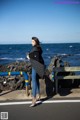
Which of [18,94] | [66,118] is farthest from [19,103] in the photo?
[66,118]

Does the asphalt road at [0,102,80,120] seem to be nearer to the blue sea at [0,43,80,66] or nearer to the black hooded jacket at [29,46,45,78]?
the black hooded jacket at [29,46,45,78]

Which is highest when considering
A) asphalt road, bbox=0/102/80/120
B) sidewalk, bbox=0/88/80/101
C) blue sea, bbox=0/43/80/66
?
blue sea, bbox=0/43/80/66

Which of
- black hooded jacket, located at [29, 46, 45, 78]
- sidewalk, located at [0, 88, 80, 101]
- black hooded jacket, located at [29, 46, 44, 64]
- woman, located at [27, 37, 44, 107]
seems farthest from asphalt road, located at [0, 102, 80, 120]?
black hooded jacket, located at [29, 46, 44, 64]

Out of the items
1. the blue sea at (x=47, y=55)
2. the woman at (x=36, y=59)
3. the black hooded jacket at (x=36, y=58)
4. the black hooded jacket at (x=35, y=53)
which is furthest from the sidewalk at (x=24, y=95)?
the blue sea at (x=47, y=55)

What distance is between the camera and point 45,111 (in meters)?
6.70

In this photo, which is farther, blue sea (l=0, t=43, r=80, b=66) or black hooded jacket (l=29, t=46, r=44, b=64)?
blue sea (l=0, t=43, r=80, b=66)

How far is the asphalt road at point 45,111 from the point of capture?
6.32 meters

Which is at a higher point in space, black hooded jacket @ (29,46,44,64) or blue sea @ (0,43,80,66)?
blue sea @ (0,43,80,66)

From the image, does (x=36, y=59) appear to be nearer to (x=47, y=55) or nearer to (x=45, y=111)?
(x=45, y=111)

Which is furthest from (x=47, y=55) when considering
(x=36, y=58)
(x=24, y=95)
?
(x=36, y=58)

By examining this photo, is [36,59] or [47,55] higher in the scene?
[47,55]

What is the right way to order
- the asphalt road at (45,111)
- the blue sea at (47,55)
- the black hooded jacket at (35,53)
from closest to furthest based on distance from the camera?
the asphalt road at (45,111) → the black hooded jacket at (35,53) → the blue sea at (47,55)

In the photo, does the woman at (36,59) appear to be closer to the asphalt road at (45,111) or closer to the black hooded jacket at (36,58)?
the black hooded jacket at (36,58)

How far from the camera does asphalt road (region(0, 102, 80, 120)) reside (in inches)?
249
